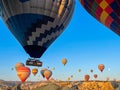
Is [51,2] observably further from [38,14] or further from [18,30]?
[18,30]

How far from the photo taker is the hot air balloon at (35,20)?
1131 inches

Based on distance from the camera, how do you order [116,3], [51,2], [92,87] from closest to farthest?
[116,3] < [51,2] < [92,87]

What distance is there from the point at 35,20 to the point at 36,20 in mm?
92

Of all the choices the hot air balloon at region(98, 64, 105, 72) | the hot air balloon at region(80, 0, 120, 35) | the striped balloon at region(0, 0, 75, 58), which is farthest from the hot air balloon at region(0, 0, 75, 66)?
the hot air balloon at region(98, 64, 105, 72)

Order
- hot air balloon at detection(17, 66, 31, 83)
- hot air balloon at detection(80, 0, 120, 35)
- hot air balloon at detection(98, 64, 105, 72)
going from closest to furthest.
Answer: hot air balloon at detection(80, 0, 120, 35), hot air balloon at detection(17, 66, 31, 83), hot air balloon at detection(98, 64, 105, 72)

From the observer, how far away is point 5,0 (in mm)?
29250

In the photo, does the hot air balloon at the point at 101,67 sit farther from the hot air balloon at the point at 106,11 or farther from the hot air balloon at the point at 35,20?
the hot air balloon at the point at 106,11

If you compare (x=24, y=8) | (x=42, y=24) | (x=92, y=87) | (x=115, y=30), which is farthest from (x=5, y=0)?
(x=92, y=87)

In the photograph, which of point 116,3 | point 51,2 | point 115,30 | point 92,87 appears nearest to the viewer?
point 116,3

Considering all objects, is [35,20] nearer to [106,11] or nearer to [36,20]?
[36,20]

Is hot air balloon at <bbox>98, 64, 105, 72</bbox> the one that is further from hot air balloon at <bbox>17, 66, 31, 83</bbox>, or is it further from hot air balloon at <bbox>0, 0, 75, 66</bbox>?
hot air balloon at <bbox>0, 0, 75, 66</bbox>

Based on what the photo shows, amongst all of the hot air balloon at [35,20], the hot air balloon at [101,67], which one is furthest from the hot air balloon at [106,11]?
the hot air balloon at [101,67]

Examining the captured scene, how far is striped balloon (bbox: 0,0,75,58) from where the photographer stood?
1131 inches

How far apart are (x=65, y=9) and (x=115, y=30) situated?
681 cm
